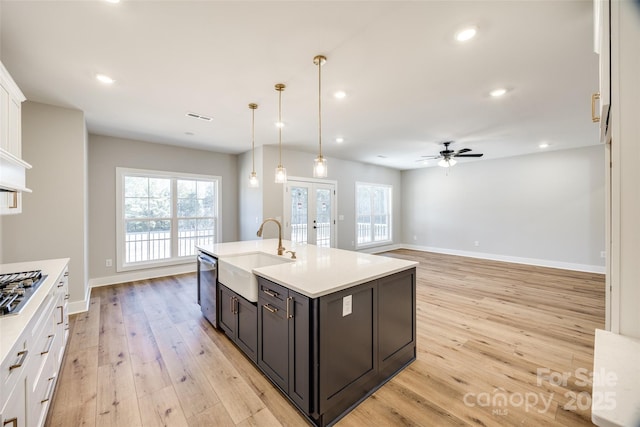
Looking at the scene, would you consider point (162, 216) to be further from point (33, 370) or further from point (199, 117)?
point (33, 370)

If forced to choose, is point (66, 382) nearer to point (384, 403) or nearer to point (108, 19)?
point (384, 403)

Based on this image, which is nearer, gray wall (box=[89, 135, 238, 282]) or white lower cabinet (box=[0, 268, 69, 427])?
white lower cabinet (box=[0, 268, 69, 427])

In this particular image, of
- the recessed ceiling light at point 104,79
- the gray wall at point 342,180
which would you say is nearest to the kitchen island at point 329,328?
the recessed ceiling light at point 104,79

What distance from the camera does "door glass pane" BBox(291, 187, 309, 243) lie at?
588 centimetres

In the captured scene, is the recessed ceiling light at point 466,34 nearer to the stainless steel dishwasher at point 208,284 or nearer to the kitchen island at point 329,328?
the kitchen island at point 329,328

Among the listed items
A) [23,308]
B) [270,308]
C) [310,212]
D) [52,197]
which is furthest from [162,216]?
[270,308]

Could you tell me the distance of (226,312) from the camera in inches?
109

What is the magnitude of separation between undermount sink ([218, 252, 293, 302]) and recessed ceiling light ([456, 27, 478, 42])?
7.66 ft

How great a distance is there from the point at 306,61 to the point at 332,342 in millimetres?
2281

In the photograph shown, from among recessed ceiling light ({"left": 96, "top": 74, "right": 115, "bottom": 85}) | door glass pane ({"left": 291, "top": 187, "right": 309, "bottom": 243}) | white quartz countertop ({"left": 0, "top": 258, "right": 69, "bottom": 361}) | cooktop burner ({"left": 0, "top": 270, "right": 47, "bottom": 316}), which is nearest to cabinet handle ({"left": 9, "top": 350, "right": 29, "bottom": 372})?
white quartz countertop ({"left": 0, "top": 258, "right": 69, "bottom": 361})

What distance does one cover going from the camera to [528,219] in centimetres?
628

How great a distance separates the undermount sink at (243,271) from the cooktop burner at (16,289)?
1.30 meters

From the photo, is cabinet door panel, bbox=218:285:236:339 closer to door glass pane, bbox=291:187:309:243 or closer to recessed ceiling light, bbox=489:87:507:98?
door glass pane, bbox=291:187:309:243

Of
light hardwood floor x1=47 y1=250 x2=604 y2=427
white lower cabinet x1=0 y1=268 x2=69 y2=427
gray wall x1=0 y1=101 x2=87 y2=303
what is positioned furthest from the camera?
gray wall x1=0 y1=101 x2=87 y2=303
